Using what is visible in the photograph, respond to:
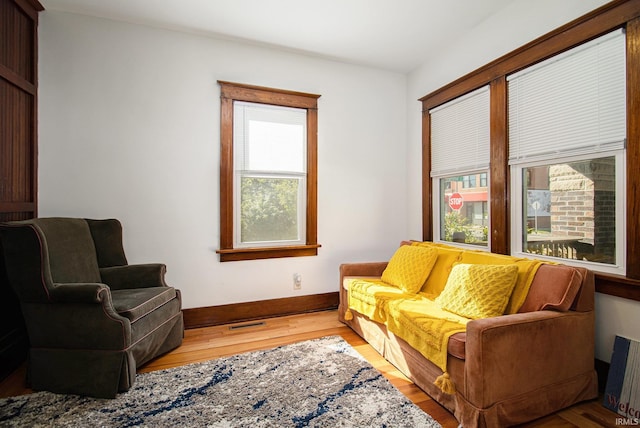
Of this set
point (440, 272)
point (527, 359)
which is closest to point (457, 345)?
point (527, 359)

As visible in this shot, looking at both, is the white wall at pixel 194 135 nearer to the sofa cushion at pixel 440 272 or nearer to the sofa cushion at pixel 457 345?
the sofa cushion at pixel 440 272

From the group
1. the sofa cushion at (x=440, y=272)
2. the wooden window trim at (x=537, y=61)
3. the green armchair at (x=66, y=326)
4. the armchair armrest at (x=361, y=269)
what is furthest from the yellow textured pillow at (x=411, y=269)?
the green armchair at (x=66, y=326)

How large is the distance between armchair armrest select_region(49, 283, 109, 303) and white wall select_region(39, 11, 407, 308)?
1048 millimetres

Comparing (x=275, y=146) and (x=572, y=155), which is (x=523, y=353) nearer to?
(x=572, y=155)

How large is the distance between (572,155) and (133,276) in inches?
140

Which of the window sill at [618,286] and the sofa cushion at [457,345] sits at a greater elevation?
the window sill at [618,286]

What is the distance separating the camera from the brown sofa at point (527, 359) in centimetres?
169

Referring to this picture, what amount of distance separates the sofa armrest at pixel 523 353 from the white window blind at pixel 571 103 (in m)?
1.22

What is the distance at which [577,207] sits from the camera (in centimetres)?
237

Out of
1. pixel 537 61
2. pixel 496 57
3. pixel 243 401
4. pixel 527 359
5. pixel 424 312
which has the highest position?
pixel 496 57

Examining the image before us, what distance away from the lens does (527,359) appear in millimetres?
1794

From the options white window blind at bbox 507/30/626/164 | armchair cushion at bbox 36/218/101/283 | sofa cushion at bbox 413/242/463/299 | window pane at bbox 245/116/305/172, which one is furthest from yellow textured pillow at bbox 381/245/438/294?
armchair cushion at bbox 36/218/101/283

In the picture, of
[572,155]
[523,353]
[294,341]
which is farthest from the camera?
[294,341]

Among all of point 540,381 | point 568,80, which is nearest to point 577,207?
point 568,80
